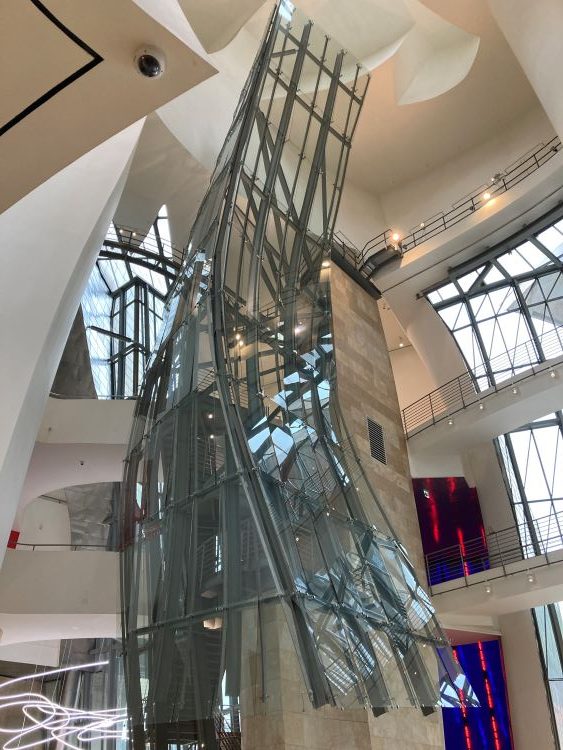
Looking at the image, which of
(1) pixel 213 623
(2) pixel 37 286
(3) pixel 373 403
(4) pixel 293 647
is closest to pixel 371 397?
(3) pixel 373 403

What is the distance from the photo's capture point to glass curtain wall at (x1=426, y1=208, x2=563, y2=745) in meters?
19.2

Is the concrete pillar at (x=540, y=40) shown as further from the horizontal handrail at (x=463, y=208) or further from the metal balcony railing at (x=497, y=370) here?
the metal balcony railing at (x=497, y=370)

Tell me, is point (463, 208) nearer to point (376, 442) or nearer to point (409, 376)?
point (409, 376)

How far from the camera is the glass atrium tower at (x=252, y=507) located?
6289mm

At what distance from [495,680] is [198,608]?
46.0 ft

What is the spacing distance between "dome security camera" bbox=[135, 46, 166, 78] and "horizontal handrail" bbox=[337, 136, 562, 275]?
1652cm

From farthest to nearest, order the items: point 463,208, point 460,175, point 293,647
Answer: point 460,175
point 463,208
point 293,647

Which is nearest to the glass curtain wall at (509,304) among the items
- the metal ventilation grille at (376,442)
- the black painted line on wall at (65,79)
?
the metal ventilation grille at (376,442)

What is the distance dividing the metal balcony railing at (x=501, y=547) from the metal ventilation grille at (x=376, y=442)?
3103mm

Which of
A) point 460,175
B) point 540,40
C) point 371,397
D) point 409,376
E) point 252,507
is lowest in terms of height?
point 252,507

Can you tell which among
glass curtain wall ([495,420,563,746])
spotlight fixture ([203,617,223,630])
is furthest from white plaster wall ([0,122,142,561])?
glass curtain wall ([495,420,563,746])

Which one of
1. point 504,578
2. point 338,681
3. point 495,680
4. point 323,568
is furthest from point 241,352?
point 495,680

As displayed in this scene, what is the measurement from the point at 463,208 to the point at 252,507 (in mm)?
17223

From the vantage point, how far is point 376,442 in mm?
16516
